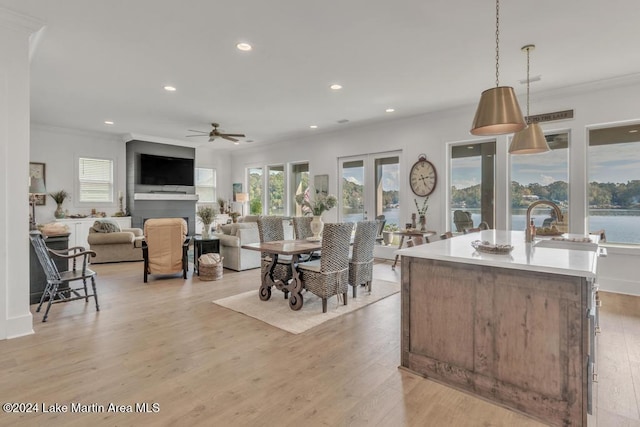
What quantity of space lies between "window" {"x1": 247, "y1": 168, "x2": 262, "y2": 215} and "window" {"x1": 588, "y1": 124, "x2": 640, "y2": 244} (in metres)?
7.57

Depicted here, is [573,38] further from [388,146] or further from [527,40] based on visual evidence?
[388,146]

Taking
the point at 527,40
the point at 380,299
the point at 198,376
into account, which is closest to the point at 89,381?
the point at 198,376

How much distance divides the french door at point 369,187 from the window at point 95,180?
581cm

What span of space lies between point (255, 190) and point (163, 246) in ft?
16.6

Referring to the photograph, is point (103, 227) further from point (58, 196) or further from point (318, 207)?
point (318, 207)

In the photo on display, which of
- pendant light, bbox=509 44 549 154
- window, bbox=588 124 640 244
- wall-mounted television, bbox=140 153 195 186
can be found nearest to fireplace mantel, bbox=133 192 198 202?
wall-mounted television, bbox=140 153 195 186

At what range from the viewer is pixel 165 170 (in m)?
8.72

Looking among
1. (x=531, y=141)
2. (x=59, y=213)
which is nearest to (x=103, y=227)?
(x=59, y=213)

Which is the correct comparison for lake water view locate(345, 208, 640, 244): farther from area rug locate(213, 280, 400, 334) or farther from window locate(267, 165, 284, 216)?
window locate(267, 165, 284, 216)

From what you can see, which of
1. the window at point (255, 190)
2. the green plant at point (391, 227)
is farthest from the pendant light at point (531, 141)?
the window at point (255, 190)

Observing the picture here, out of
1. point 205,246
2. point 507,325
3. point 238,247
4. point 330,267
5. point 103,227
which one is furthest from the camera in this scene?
point 103,227

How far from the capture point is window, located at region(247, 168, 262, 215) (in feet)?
32.3

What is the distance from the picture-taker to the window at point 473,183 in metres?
5.71

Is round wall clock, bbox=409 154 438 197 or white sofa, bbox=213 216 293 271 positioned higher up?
round wall clock, bbox=409 154 438 197
